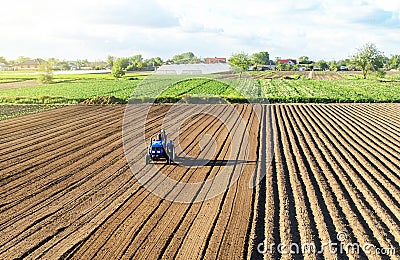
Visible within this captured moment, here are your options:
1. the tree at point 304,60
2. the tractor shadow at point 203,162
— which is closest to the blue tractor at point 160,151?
the tractor shadow at point 203,162

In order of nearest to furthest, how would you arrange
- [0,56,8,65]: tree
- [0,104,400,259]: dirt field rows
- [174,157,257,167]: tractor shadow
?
[0,104,400,259]: dirt field rows, [174,157,257,167]: tractor shadow, [0,56,8,65]: tree

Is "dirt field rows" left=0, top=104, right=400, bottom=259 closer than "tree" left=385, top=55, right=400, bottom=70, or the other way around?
"dirt field rows" left=0, top=104, right=400, bottom=259

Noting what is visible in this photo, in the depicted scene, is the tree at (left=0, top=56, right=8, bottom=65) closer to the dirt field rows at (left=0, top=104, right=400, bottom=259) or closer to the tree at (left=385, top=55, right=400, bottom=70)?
the tree at (left=385, top=55, right=400, bottom=70)

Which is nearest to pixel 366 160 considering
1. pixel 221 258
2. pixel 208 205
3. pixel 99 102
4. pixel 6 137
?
pixel 208 205

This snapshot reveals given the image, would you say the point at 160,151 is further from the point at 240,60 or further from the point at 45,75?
the point at 240,60

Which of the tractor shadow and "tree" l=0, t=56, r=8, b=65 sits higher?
"tree" l=0, t=56, r=8, b=65

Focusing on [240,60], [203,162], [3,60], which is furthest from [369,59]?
[3,60]

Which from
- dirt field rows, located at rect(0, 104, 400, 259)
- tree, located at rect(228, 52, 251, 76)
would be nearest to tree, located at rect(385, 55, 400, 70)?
tree, located at rect(228, 52, 251, 76)

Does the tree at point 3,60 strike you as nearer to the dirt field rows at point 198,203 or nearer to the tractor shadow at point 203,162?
the dirt field rows at point 198,203

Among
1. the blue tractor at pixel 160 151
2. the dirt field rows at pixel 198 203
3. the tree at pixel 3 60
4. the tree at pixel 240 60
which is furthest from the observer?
the tree at pixel 3 60

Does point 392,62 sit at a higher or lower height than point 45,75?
higher
